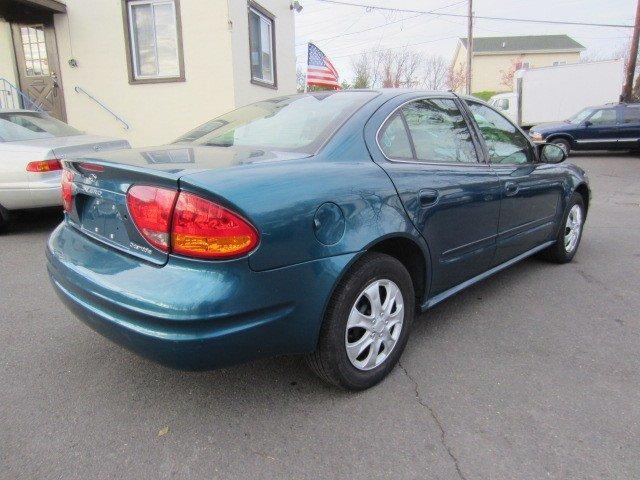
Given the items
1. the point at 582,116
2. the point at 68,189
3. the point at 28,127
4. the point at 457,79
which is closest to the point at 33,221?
the point at 28,127

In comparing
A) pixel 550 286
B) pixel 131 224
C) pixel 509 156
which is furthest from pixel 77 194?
pixel 550 286

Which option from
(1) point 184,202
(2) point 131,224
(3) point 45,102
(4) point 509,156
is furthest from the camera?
(3) point 45,102

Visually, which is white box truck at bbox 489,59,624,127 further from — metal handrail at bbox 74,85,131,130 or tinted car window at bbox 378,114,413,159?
tinted car window at bbox 378,114,413,159

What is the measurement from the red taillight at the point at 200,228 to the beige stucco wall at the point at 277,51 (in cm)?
780

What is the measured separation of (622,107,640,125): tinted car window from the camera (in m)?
14.4

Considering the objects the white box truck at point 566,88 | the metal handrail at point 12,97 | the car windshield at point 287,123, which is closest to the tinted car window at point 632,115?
the white box truck at point 566,88

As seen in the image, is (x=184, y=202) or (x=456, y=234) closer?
(x=184, y=202)

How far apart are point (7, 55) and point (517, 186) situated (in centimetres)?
1052

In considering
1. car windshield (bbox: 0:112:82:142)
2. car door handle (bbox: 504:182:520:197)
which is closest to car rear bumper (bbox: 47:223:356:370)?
car door handle (bbox: 504:182:520:197)

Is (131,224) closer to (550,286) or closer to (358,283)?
(358,283)

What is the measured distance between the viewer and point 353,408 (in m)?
2.31

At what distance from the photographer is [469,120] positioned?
128 inches

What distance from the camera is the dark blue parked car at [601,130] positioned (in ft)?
47.4

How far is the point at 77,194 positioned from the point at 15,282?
213 cm
